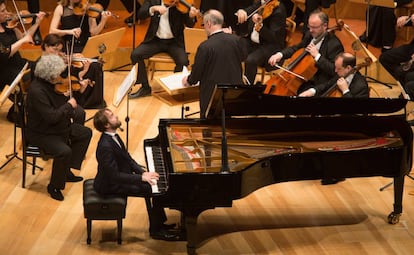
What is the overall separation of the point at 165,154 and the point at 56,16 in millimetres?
3569

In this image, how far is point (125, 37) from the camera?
10805 mm

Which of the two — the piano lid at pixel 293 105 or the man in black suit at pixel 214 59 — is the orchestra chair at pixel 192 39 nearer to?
the man in black suit at pixel 214 59

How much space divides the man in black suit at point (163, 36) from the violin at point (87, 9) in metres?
0.52

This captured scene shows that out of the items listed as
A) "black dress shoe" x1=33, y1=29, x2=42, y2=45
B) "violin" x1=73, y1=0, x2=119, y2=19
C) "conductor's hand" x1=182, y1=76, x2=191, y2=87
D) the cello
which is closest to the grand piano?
"conductor's hand" x1=182, y1=76, x2=191, y2=87

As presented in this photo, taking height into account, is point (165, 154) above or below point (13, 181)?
above

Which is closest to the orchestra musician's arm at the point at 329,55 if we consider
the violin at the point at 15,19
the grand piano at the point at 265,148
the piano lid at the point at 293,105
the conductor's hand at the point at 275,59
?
the conductor's hand at the point at 275,59

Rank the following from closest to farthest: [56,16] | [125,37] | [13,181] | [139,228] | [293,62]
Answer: [139,228] < [13,181] < [293,62] < [56,16] < [125,37]

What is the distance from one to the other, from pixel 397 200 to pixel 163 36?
148 inches

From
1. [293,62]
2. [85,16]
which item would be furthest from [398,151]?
[85,16]

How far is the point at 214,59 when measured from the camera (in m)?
7.42

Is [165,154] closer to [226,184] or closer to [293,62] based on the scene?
[226,184]

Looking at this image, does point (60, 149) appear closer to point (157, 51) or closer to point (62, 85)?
point (62, 85)

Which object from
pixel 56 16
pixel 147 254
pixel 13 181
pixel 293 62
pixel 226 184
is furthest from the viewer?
pixel 56 16

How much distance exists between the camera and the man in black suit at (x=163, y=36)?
Result: 9.38 meters
